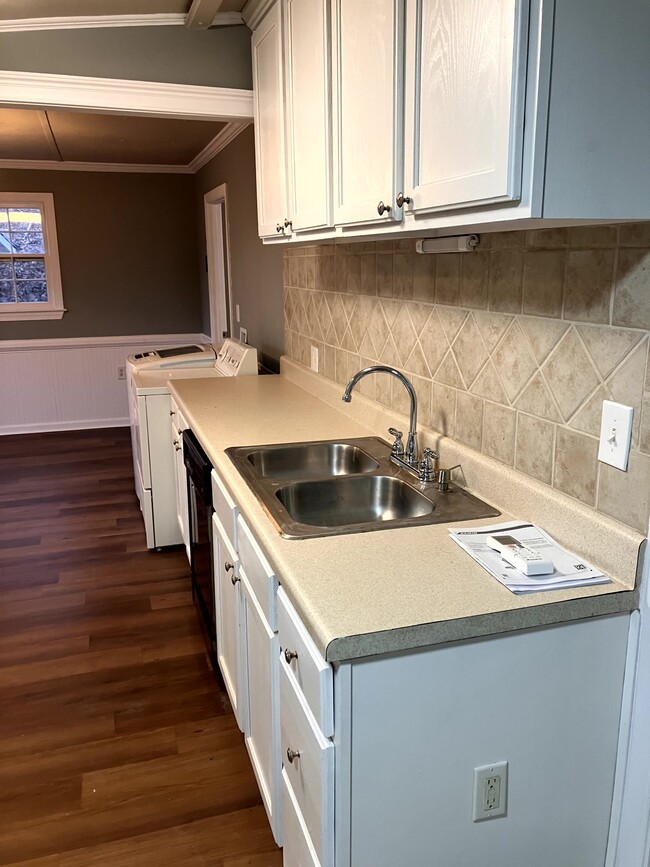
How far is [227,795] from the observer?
2008 mm

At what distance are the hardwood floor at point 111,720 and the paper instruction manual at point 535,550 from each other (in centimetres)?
100

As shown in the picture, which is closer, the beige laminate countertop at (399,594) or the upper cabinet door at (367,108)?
the beige laminate countertop at (399,594)

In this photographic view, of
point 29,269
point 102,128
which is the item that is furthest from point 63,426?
point 102,128

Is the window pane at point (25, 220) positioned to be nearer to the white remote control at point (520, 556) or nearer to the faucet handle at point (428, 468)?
the faucet handle at point (428, 468)

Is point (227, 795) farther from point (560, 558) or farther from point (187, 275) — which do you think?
point (187, 275)

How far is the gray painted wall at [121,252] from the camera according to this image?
6262 mm

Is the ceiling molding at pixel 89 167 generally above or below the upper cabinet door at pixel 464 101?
above

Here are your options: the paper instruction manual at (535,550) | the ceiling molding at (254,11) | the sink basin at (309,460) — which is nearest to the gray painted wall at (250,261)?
the ceiling molding at (254,11)

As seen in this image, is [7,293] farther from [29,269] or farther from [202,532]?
[202,532]

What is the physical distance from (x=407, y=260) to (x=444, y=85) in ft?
2.95

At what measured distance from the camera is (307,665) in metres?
1.26

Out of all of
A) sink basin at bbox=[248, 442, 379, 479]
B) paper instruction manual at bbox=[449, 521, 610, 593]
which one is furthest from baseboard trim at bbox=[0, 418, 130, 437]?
paper instruction manual at bbox=[449, 521, 610, 593]

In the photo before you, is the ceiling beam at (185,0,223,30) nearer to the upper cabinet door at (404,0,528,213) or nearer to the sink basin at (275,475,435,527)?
the upper cabinet door at (404,0,528,213)

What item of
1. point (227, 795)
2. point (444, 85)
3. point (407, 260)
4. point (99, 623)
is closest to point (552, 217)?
point (444, 85)
